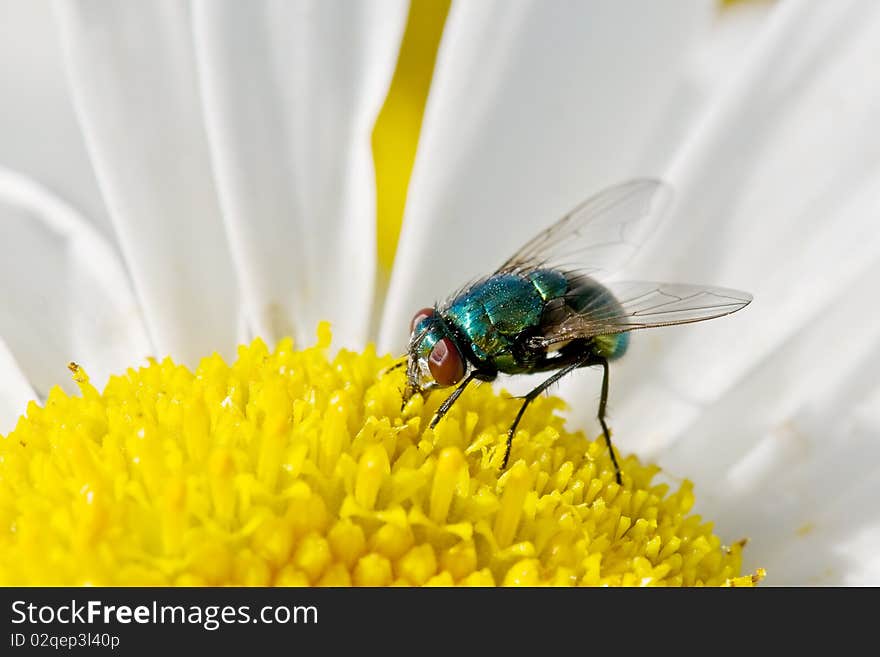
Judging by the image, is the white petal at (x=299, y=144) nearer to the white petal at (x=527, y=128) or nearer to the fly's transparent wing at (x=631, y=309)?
the white petal at (x=527, y=128)

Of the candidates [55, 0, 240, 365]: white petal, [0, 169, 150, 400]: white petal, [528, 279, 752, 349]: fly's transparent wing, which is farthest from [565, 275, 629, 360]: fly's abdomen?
[0, 169, 150, 400]: white petal

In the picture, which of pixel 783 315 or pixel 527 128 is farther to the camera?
pixel 527 128

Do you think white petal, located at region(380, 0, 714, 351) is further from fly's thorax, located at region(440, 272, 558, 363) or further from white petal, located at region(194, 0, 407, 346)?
fly's thorax, located at region(440, 272, 558, 363)

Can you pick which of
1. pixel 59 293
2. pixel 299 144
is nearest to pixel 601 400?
pixel 299 144

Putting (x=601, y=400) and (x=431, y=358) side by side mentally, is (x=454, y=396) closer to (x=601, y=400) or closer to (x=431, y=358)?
(x=431, y=358)
